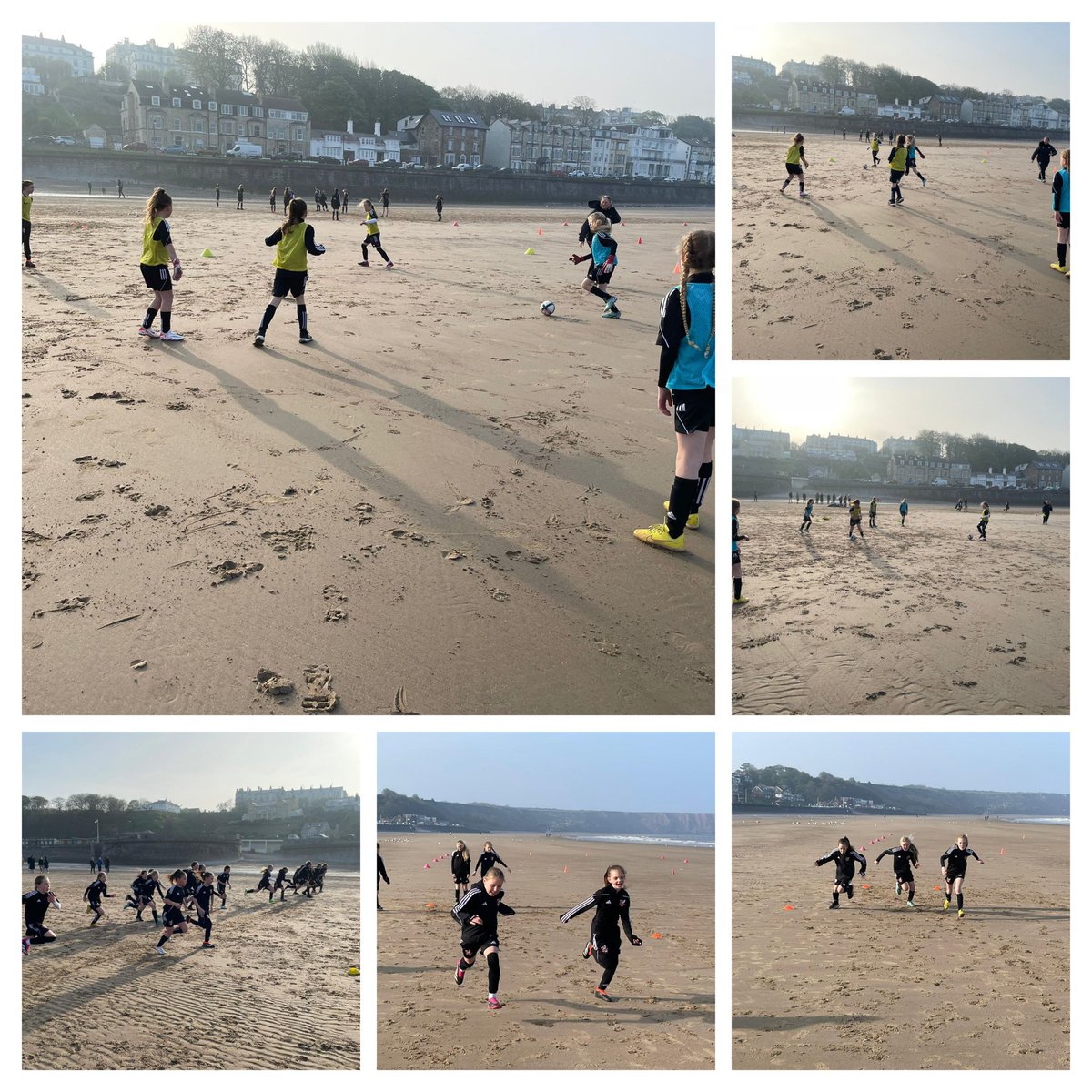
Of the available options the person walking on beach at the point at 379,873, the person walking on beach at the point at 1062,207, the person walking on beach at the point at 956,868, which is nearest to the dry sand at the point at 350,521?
the person walking on beach at the point at 379,873

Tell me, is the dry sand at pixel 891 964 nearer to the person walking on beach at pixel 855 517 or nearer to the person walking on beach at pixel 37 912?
the person walking on beach at pixel 855 517

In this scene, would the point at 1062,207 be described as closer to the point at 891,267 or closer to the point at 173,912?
the point at 891,267

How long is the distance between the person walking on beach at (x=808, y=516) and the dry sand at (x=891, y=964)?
68.3 inches

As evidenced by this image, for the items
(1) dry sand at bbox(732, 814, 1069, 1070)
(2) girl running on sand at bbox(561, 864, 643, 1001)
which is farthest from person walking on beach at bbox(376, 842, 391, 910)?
(1) dry sand at bbox(732, 814, 1069, 1070)

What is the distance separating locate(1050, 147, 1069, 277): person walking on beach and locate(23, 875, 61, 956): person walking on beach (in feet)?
21.3

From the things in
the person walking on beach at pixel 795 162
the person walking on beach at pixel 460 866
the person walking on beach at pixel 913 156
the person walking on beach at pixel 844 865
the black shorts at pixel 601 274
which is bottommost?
the person walking on beach at pixel 844 865

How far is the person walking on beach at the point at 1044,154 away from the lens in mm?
5004

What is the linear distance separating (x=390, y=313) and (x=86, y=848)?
5.58 metres

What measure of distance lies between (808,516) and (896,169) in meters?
3.56

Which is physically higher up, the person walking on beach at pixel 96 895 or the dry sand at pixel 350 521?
the dry sand at pixel 350 521

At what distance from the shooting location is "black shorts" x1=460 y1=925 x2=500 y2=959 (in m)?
4.38

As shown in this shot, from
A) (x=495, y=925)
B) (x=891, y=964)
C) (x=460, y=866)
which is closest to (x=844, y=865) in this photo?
(x=891, y=964)

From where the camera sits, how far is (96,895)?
241 inches
